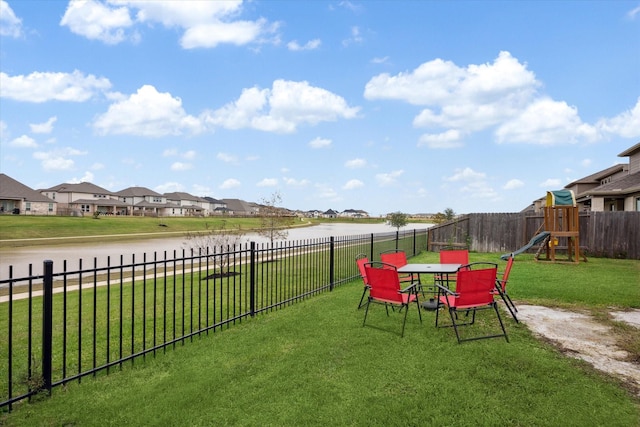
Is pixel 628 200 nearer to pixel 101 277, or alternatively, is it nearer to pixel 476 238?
pixel 476 238

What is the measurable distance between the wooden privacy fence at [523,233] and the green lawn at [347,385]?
13.4 meters

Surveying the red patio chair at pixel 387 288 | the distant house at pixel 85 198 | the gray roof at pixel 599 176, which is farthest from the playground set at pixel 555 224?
the distant house at pixel 85 198

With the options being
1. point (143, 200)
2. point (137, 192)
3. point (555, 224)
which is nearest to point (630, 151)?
point (555, 224)

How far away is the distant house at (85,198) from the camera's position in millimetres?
75438

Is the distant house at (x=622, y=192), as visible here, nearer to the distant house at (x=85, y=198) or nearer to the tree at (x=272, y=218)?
the tree at (x=272, y=218)

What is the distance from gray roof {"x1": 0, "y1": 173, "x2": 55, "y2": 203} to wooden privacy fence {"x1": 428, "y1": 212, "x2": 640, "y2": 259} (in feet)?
197

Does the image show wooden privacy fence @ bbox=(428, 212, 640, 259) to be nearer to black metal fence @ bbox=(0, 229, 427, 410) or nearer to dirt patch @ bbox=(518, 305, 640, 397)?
black metal fence @ bbox=(0, 229, 427, 410)

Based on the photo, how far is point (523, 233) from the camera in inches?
723

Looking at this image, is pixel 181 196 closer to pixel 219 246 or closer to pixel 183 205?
pixel 183 205

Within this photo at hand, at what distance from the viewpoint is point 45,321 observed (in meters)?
3.77

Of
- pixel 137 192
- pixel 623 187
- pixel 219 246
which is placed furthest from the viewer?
pixel 137 192

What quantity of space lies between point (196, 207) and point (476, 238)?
307 ft

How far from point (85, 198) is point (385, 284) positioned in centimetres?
8807

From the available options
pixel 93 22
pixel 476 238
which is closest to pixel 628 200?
pixel 476 238
